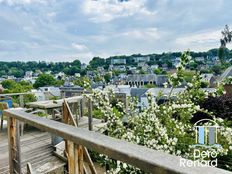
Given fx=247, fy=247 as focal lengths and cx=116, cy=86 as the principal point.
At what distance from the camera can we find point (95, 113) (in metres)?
6.48

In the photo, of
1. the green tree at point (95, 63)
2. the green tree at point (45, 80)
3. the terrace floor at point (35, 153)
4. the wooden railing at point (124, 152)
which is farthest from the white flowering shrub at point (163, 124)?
the green tree at point (45, 80)

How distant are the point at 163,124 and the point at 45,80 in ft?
110

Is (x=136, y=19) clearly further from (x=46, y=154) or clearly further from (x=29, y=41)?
(x=46, y=154)

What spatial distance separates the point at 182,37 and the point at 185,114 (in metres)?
12.5

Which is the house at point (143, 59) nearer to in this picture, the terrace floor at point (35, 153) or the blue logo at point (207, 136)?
the terrace floor at point (35, 153)

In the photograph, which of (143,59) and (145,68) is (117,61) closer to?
(145,68)

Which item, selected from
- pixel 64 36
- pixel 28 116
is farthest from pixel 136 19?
pixel 28 116

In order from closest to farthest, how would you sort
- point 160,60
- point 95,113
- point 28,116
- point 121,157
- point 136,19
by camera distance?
point 121,157 → point 28,116 → point 95,113 → point 136,19 → point 160,60

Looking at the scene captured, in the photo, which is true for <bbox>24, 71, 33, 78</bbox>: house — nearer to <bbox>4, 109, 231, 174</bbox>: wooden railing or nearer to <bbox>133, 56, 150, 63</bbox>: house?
<bbox>133, 56, 150, 63</bbox>: house

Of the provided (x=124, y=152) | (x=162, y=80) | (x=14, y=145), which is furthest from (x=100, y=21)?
(x=162, y=80)

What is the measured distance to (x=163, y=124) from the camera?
2998 mm

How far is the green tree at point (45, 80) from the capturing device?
107 feet

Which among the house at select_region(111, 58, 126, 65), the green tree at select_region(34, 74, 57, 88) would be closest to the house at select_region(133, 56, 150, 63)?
the house at select_region(111, 58, 126, 65)

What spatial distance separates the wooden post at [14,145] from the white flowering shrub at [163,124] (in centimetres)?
87
